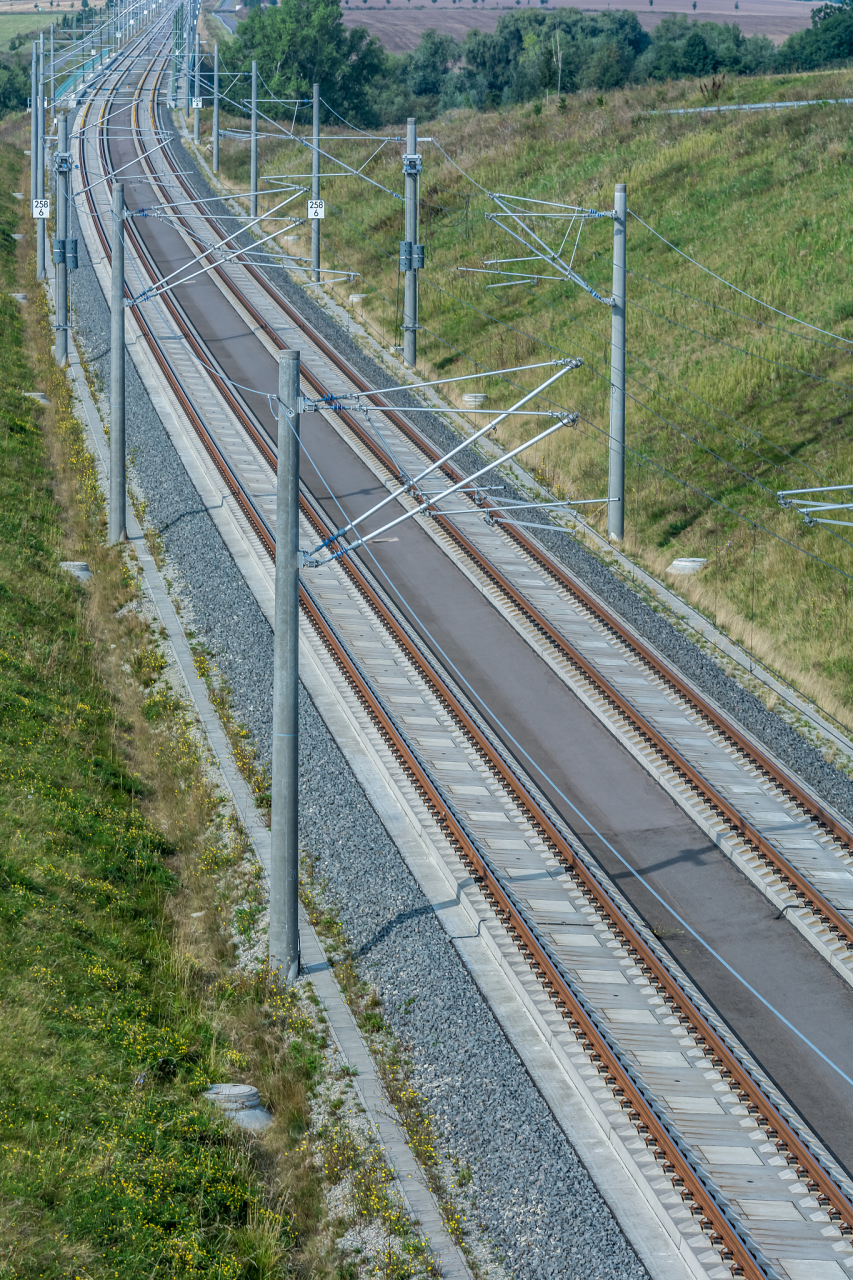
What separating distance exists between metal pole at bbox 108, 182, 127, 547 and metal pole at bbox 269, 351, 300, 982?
1394 cm

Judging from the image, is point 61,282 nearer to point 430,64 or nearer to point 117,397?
point 117,397

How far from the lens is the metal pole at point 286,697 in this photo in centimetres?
1485

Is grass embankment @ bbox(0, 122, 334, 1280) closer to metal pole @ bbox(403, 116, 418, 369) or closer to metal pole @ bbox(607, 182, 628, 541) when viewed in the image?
metal pole @ bbox(607, 182, 628, 541)

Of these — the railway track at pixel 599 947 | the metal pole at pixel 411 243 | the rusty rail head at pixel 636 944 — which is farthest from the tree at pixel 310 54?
the rusty rail head at pixel 636 944

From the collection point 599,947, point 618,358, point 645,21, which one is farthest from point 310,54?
point 645,21

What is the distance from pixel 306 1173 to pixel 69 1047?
8.42ft

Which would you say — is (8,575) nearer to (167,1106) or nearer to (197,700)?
(197,700)

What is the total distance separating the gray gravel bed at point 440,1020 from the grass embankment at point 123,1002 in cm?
125

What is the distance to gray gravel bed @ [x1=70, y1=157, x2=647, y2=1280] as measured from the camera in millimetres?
12211

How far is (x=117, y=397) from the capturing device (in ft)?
96.3

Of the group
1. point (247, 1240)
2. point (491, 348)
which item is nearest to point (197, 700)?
point (247, 1240)

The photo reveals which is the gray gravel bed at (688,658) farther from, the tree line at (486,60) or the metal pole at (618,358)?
the tree line at (486,60)

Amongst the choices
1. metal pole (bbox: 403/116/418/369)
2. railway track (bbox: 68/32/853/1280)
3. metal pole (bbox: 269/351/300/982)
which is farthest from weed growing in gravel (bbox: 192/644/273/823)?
metal pole (bbox: 403/116/418/369)

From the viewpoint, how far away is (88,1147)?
12078 millimetres
